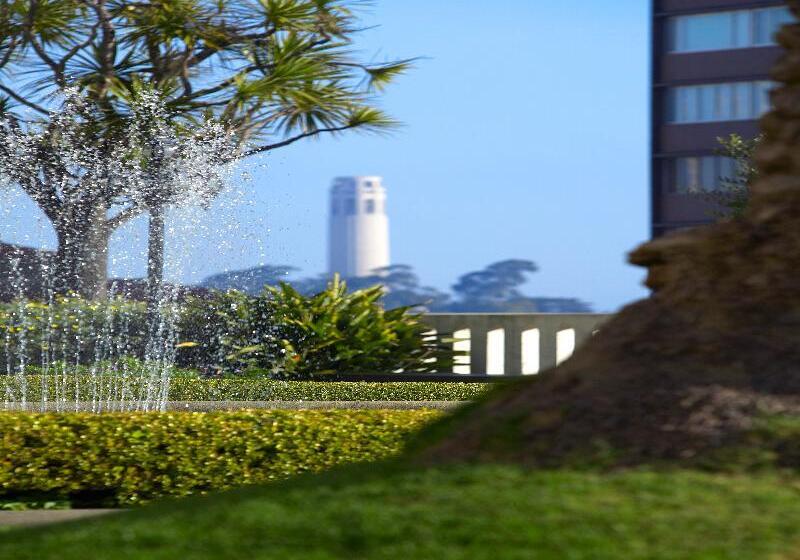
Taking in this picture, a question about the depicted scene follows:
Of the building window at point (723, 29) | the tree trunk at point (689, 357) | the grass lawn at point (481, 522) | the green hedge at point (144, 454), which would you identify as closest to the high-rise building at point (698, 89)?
the building window at point (723, 29)

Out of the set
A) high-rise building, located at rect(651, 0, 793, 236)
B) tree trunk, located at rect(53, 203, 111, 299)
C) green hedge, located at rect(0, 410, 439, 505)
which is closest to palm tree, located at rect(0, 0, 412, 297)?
tree trunk, located at rect(53, 203, 111, 299)

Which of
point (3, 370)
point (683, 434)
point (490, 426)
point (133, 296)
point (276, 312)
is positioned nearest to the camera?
point (683, 434)

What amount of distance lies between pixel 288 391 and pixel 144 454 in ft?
16.2

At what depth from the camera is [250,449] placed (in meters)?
8.05

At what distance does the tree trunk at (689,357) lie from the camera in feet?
14.1

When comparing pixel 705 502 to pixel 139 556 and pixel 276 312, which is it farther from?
pixel 276 312

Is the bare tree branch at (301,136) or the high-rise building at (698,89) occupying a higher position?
the high-rise building at (698,89)

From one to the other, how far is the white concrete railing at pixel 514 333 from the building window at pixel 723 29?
1316 inches

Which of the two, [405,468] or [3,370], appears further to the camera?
[3,370]

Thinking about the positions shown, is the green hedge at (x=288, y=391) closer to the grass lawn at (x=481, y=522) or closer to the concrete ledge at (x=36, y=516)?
the concrete ledge at (x=36, y=516)

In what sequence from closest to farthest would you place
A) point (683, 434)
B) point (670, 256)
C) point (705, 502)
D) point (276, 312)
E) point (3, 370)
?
point (705, 502)
point (683, 434)
point (670, 256)
point (276, 312)
point (3, 370)

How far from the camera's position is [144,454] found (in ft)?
26.1

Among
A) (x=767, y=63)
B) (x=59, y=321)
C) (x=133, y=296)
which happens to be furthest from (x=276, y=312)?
(x=767, y=63)

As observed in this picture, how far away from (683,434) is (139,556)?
1870 mm
